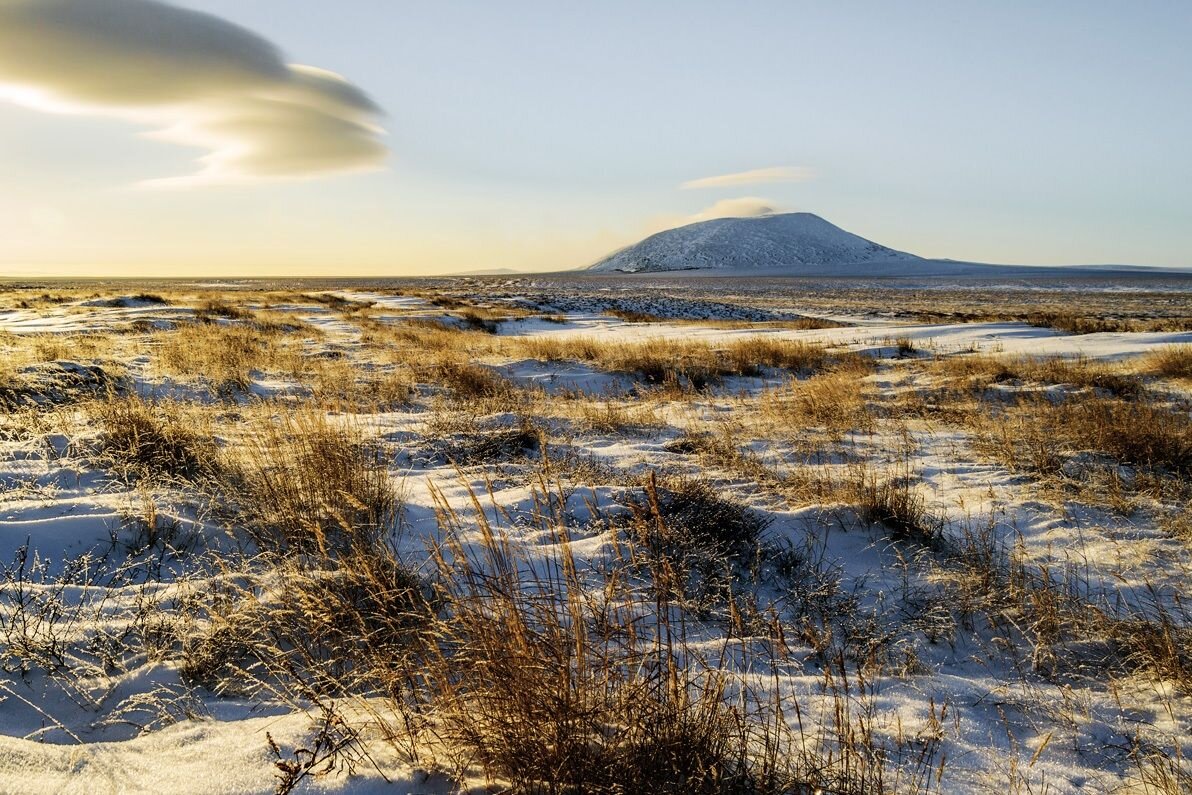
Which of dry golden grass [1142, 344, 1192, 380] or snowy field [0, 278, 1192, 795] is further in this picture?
dry golden grass [1142, 344, 1192, 380]

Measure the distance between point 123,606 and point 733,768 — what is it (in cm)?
255

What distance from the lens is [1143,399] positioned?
6879mm

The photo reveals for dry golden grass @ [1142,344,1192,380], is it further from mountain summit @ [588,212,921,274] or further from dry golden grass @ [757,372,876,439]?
mountain summit @ [588,212,921,274]

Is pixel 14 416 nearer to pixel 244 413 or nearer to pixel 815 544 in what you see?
pixel 244 413

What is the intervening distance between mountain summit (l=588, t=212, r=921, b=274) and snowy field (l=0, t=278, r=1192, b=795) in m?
140

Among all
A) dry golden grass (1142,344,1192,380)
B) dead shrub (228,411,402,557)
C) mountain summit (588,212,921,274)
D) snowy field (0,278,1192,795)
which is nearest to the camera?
snowy field (0,278,1192,795)

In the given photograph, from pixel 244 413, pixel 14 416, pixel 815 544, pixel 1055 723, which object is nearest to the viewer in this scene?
pixel 1055 723

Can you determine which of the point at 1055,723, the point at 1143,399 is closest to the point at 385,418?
the point at 1055,723

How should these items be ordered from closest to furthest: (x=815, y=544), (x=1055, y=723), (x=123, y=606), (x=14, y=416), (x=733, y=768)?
(x=733, y=768) < (x=1055, y=723) < (x=123, y=606) < (x=815, y=544) < (x=14, y=416)

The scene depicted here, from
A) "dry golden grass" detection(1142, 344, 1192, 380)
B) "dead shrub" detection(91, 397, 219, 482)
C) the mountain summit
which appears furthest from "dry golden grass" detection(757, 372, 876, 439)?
the mountain summit

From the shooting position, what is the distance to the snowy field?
171 centimetres

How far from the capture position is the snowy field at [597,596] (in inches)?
67.2

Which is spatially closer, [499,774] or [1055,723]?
[499,774]

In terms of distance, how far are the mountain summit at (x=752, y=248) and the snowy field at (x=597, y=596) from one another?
140 meters
